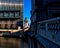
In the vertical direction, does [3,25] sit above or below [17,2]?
below

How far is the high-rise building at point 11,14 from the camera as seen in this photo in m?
81.2

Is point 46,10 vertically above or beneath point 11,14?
beneath

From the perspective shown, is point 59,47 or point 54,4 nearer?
point 59,47

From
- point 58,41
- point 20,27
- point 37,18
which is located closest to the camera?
point 58,41

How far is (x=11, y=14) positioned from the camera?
8106 cm

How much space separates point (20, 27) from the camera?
78.5m

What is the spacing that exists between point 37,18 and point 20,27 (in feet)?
183

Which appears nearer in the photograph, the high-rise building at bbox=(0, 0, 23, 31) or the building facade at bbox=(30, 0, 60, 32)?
the building facade at bbox=(30, 0, 60, 32)

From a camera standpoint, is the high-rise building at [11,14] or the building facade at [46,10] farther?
the high-rise building at [11,14]

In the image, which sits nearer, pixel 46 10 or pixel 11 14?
pixel 46 10

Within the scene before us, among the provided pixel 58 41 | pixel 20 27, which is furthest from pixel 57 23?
pixel 20 27

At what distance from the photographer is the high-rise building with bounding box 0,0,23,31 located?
81250 millimetres

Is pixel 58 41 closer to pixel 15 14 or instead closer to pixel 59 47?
pixel 59 47

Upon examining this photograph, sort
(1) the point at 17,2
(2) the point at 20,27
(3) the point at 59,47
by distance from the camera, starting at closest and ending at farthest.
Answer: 1. (3) the point at 59,47
2. (2) the point at 20,27
3. (1) the point at 17,2
